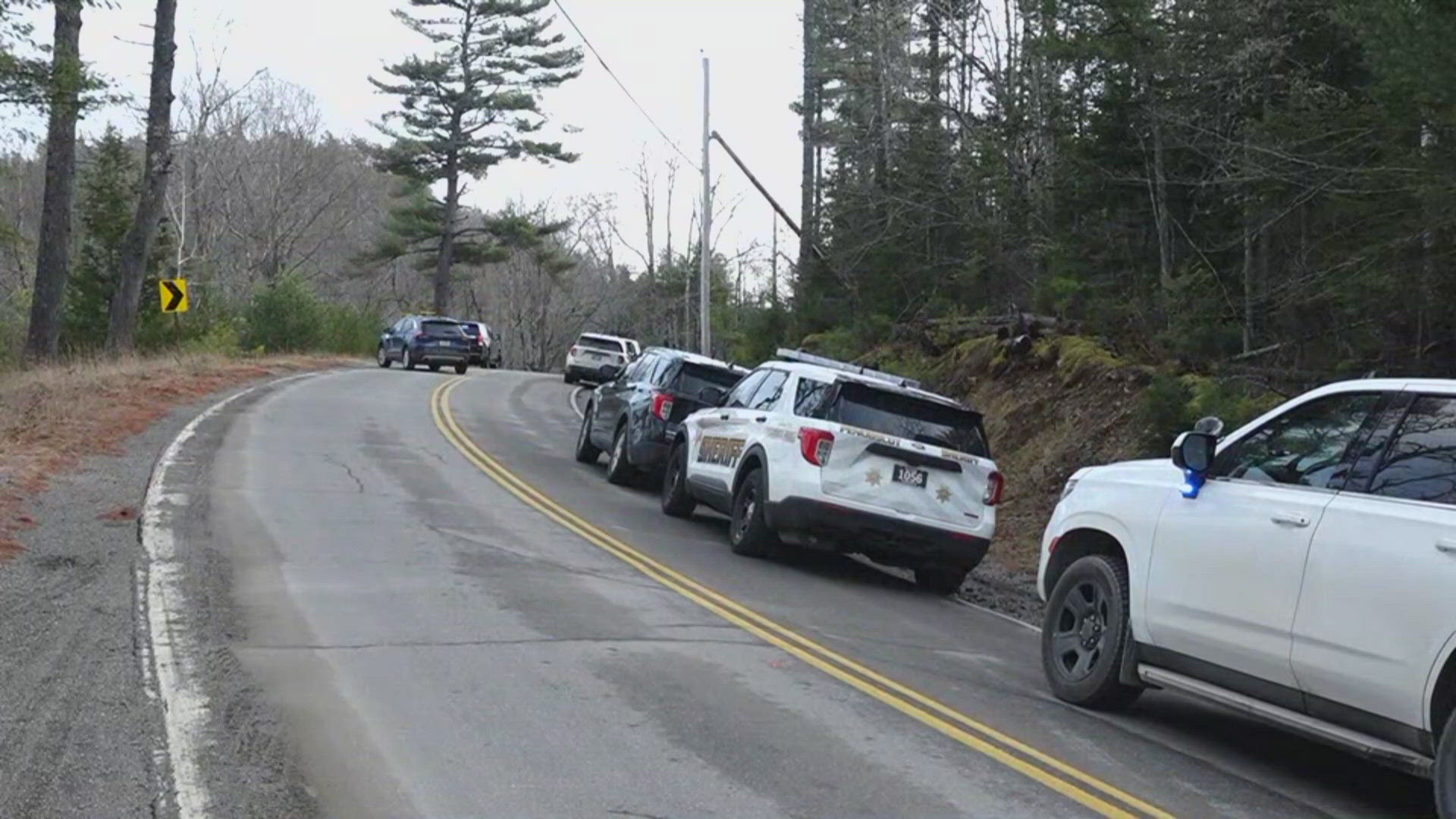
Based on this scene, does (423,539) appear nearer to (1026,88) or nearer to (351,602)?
(351,602)

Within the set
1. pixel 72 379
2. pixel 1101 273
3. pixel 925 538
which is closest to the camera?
pixel 925 538

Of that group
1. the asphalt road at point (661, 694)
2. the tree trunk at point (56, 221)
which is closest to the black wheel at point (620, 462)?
the asphalt road at point (661, 694)

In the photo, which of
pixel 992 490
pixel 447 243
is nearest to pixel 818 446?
pixel 992 490

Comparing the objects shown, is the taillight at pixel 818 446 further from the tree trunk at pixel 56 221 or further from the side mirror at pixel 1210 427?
the tree trunk at pixel 56 221

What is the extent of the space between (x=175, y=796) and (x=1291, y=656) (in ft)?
15.7

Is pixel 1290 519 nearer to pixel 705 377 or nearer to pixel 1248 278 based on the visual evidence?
pixel 1248 278

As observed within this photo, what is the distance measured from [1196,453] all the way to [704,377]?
1163 cm

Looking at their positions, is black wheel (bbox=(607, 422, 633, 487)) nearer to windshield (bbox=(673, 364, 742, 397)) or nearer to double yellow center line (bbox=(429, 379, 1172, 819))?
windshield (bbox=(673, 364, 742, 397))

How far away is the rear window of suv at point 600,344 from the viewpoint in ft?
150

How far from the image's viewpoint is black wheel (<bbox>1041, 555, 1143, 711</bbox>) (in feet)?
28.3

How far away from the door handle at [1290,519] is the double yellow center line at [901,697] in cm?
146

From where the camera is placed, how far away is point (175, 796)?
6.30 metres

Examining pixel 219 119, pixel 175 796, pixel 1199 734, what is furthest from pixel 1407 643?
pixel 219 119

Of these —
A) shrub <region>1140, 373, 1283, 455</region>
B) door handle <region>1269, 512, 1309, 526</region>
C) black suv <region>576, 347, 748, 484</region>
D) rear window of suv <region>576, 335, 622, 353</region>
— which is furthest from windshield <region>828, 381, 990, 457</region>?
rear window of suv <region>576, 335, 622, 353</region>
